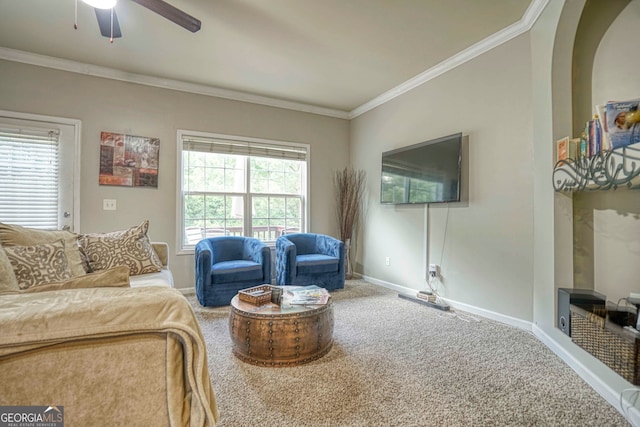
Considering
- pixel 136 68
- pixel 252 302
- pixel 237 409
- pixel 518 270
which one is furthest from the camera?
pixel 136 68

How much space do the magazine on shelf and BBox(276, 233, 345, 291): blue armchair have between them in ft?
9.31

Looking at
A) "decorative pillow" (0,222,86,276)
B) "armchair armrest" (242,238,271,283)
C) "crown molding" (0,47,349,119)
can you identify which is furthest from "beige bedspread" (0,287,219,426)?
"crown molding" (0,47,349,119)

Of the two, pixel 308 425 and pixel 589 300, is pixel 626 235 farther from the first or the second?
pixel 308 425

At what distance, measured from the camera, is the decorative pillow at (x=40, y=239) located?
6.71ft

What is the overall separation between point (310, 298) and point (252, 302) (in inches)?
16.8

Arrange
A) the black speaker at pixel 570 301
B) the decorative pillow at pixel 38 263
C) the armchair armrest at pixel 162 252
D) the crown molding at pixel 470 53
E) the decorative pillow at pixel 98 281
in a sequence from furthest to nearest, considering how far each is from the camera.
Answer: the armchair armrest at pixel 162 252 → the crown molding at pixel 470 53 → the black speaker at pixel 570 301 → the decorative pillow at pixel 38 263 → the decorative pillow at pixel 98 281

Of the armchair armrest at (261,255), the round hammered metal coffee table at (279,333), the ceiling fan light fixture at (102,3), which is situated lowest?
the round hammered metal coffee table at (279,333)

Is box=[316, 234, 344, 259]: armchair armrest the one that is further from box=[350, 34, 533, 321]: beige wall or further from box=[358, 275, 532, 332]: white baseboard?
box=[358, 275, 532, 332]: white baseboard

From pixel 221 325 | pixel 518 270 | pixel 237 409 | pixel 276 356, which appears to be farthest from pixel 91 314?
pixel 518 270

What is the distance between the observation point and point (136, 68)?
3.57 meters

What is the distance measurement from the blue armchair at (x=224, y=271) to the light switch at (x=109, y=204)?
115cm

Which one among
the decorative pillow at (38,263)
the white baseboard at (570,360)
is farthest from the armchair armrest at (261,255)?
the white baseboard at (570,360)

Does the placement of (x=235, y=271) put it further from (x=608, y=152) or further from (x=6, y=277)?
(x=608, y=152)

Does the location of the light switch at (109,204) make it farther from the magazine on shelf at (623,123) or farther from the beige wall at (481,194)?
the magazine on shelf at (623,123)
